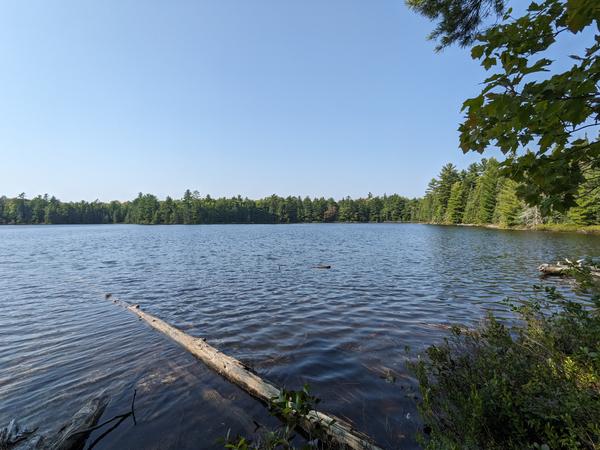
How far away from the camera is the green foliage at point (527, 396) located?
3262 millimetres

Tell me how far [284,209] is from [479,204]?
96717 millimetres

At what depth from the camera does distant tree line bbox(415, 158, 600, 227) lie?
6188 centimetres

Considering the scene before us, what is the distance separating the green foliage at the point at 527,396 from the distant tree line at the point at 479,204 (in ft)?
172

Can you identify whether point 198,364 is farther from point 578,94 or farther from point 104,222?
point 104,222

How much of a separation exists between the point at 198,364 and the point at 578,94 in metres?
8.56

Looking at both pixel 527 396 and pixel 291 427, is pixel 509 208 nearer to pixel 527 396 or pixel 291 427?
pixel 527 396

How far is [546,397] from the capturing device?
382 centimetres

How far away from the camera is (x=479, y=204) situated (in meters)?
Answer: 88.1

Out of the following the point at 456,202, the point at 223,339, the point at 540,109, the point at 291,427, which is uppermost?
the point at 456,202

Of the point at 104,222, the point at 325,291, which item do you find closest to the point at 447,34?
the point at 325,291

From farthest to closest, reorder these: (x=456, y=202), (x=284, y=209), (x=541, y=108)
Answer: (x=284, y=209), (x=456, y=202), (x=541, y=108)

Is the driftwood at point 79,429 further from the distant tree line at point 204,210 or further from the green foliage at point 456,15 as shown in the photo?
the distant tree line at point 204,210

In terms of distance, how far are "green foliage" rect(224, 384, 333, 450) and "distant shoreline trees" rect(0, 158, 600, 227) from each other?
9344 cm

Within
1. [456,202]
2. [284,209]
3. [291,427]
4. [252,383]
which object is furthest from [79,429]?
[284,209]
